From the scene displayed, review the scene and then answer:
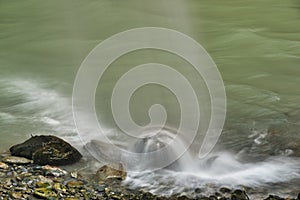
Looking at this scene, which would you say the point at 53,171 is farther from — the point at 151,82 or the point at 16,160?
the point at 151,82

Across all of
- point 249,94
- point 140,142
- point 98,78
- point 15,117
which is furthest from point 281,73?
point 15,117

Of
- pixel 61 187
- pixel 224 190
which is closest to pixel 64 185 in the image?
pixel 61 187

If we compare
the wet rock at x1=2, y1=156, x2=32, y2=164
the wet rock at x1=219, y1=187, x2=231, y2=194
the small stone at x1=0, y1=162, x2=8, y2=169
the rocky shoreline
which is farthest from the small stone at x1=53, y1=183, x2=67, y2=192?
the wet rock at x1=219, y1=187, x2=231, y2=194

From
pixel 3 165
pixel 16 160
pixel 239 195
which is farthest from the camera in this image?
pixel 16 160

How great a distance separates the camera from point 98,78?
1115 cm

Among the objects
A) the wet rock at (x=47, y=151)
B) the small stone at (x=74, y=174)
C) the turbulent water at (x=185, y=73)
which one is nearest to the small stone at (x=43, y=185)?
the small stone at (x=74, y=174)

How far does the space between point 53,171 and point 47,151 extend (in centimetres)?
35

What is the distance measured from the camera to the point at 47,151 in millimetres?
7195

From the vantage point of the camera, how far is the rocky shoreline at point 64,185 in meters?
6.33

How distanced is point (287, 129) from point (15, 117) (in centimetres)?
437

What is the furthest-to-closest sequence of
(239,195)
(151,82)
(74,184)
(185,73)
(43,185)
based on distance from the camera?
1. (185,73)
2. (151,82)
3. (74,184)
4. (43,185)
5. (239,195)

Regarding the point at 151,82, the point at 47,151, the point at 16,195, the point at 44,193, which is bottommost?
the point at 16,195

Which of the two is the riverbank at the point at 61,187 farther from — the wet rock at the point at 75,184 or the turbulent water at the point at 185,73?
the turbulent water at the point at 185,73

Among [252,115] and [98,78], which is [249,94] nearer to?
[252,115]
